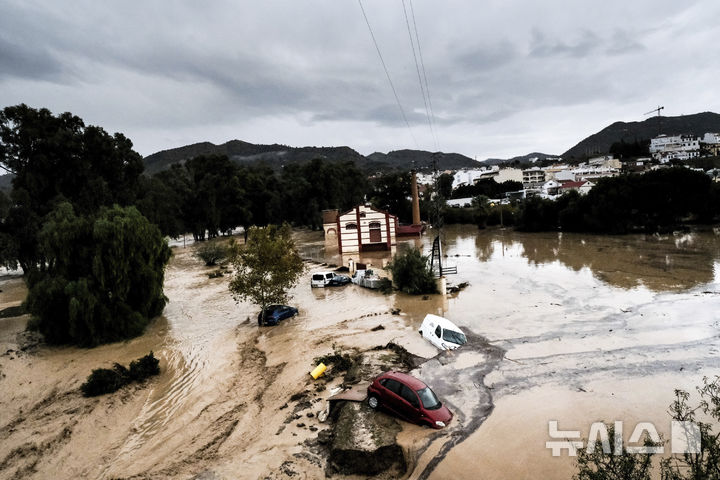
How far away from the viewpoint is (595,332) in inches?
730

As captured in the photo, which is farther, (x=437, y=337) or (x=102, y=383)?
(x=437, y=337)

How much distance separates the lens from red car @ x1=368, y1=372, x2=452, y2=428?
35.1 feet

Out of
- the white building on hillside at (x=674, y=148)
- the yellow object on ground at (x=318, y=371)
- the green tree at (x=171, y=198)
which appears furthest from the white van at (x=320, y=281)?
the white building on hillside at (x=674, y=148)

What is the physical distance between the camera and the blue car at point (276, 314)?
74.1ft

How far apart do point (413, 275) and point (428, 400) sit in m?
16.7

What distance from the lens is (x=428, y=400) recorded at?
433 inches

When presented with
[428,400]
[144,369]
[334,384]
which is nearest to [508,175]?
[334,384]

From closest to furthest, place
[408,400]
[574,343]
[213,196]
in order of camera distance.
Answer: [408,400] → [574,343] → [213,196]

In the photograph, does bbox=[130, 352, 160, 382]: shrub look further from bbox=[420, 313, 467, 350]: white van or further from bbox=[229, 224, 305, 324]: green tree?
bbox=[420, 313, 467, 350]: white van

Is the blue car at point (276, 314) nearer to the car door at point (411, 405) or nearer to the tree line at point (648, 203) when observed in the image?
the car door at point (411, 405)

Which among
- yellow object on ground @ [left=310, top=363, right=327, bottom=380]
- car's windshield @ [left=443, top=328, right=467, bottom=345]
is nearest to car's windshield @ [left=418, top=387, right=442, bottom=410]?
yellow object on ground @ [left=310, top=363, right=327, bottom=380]

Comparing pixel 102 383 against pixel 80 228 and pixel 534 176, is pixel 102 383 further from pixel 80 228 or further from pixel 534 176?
pixel 534 176

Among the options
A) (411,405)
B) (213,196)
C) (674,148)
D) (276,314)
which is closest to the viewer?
(411,405)

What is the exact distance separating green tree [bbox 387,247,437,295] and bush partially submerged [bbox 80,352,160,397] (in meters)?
16.5
